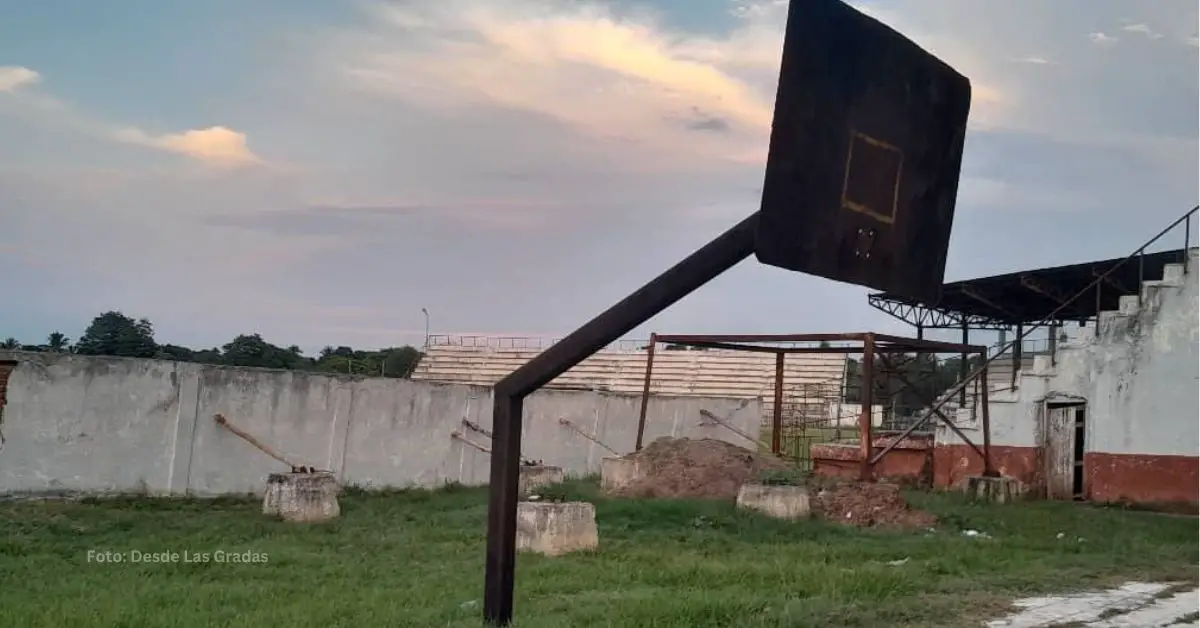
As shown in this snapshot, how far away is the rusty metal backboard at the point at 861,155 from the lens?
5.91 meters

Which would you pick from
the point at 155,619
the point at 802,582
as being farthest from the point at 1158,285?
the point at 155,619

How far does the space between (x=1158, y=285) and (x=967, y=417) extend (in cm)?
448

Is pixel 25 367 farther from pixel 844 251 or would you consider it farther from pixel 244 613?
pixel 844 251

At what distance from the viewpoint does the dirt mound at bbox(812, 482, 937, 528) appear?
13.5m

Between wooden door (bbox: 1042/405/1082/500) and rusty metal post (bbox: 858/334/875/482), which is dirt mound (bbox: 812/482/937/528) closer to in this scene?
rusty metal post (bbox: 858/334/875/482)

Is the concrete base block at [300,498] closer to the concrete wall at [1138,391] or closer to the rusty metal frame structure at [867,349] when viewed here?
the rusty metal frame structure at [867,349]

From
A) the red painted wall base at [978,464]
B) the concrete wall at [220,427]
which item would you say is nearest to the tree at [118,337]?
the concrete wall at [220,427]

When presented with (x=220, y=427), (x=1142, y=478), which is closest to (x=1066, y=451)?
(x=1142, y=478)

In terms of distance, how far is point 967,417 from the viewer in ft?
65.5

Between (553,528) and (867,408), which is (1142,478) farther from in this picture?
(553,528)

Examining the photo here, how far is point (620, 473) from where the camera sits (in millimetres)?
16797

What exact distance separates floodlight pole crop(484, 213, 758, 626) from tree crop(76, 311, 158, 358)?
28872 mm

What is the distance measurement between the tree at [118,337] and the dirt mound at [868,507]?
24917mm

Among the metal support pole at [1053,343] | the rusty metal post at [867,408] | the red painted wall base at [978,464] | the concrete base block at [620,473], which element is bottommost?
the concrete base block at [620,473]
